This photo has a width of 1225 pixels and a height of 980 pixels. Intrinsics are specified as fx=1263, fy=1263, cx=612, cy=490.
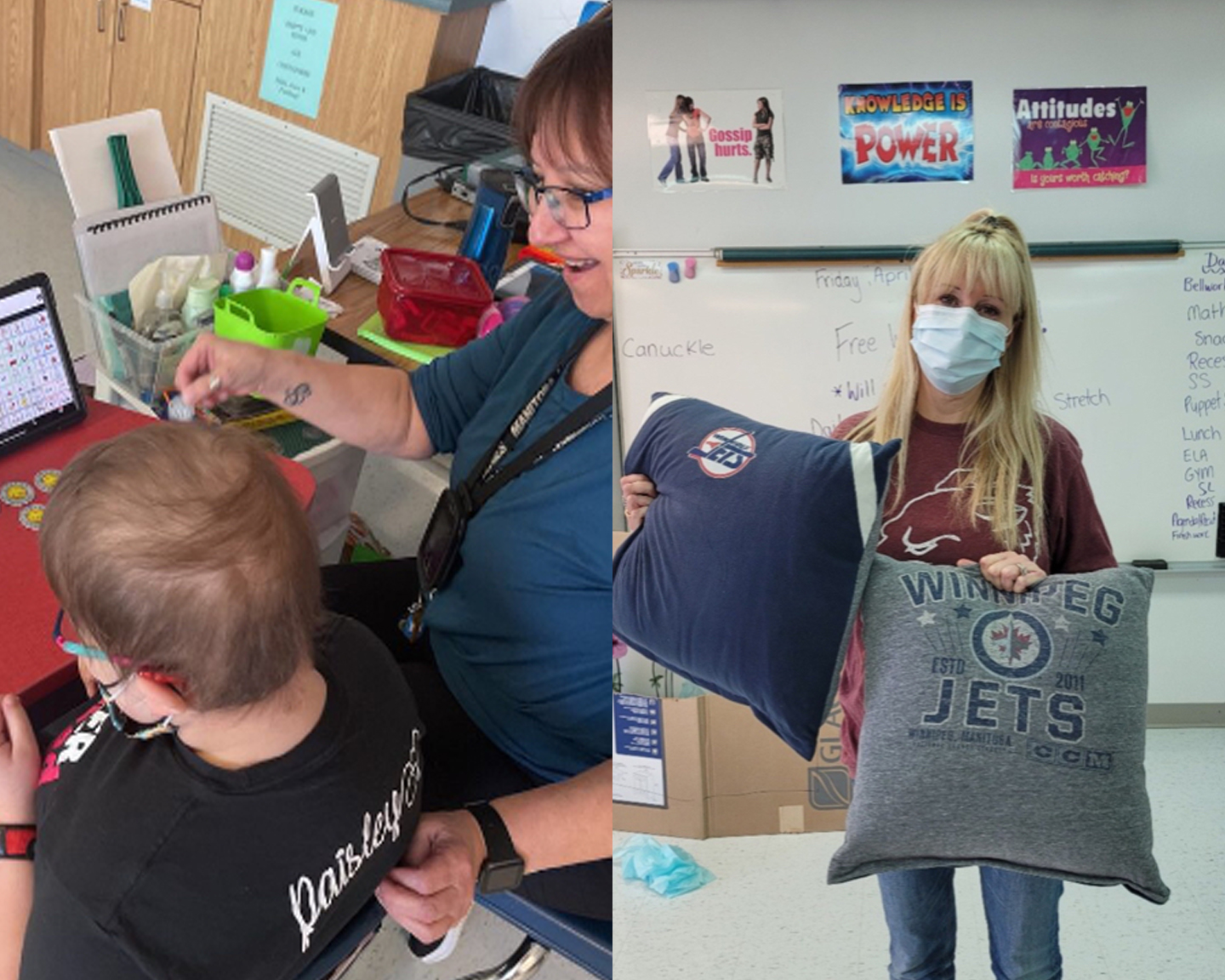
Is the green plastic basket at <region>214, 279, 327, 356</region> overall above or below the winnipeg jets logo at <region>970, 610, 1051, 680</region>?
above

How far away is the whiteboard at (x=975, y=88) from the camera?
18.8 inches

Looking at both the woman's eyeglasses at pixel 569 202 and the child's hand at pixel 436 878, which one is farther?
the child's hand at pixel 436 878

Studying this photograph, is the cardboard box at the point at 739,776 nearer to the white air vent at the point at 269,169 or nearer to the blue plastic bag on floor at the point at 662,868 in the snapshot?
the blue plastic bag on floor at the point at 662,868

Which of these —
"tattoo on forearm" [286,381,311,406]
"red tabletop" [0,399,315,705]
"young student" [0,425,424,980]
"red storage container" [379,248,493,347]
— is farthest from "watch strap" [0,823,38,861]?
"red storage container" [379,248,493,347]

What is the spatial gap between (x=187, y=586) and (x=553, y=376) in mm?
416

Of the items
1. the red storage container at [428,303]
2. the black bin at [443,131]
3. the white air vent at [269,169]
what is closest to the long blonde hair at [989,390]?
the red storage container at [428,303]

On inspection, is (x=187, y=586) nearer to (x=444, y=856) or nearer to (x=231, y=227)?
(x=444, y=856)

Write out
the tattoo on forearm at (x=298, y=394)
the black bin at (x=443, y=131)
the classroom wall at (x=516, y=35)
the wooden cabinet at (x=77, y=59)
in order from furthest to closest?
1. the wooden cabinet at (x=77, y=59)
2. the classroom wall at (x=516, y=35)
3. the black bin at (x=443, y=131)
4. the tattoo on forearm at (x=298, y=394)

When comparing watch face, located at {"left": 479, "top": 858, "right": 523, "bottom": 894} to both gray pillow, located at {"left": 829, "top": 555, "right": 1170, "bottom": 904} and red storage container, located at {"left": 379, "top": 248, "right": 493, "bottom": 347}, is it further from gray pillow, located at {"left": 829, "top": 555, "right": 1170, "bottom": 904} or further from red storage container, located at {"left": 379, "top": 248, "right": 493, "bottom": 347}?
red storage container, located at {"left": 379, "top": 248, "right": 493, "bottom": 347}

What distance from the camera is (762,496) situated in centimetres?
48

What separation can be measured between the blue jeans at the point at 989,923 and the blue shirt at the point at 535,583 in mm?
609

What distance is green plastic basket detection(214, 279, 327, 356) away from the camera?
1.91 m

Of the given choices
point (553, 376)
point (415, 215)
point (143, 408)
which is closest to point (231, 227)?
point (415, 215)

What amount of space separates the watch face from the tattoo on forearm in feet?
1.94
